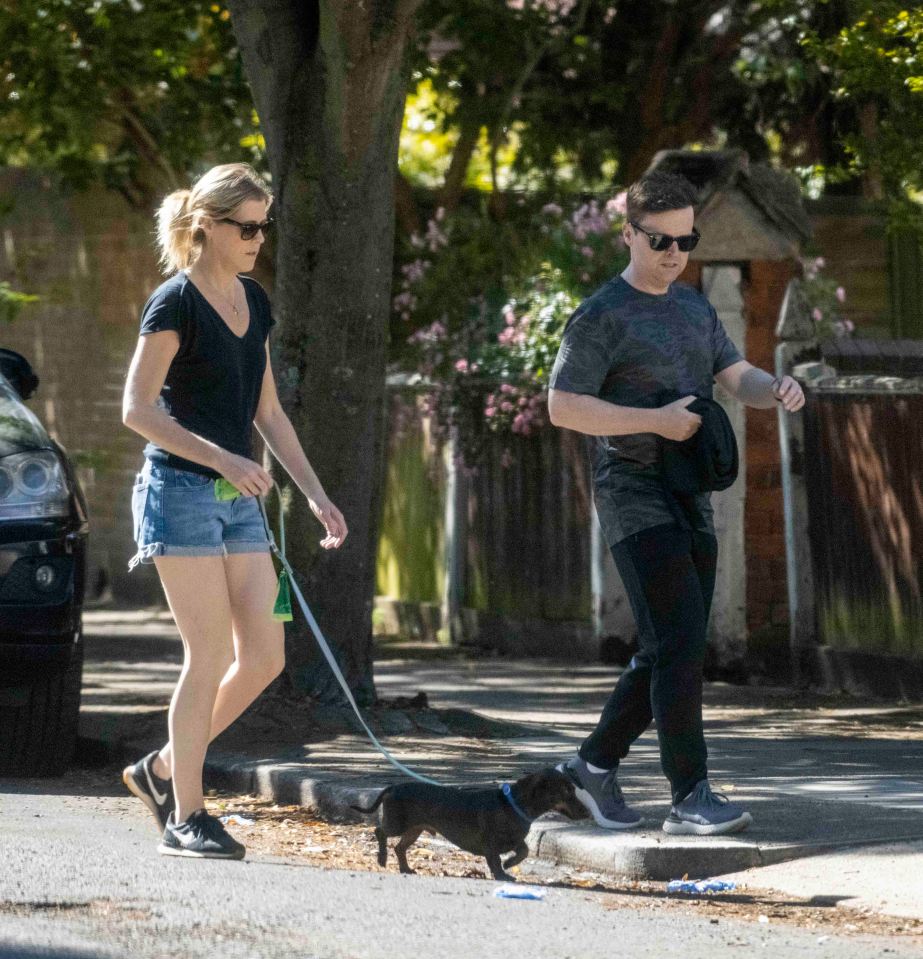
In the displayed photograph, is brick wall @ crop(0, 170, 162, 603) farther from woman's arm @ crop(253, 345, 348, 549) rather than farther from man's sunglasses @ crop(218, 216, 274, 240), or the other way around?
man's sunglasses @ crop(218, 216, 274, 240)

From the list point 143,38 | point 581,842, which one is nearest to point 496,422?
point 143,38

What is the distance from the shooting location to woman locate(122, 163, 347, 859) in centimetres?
591

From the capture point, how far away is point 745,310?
1135 centimetres

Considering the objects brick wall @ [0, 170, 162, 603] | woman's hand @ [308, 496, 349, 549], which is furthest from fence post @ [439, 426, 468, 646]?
woman's hand @ [308, 496, 349, 549]

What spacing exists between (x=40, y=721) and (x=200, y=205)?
2794 mm

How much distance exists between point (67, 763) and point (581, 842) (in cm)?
283

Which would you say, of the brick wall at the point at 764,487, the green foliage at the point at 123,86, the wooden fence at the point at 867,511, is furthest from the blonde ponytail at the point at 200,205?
the green foliage at the point at 123,86

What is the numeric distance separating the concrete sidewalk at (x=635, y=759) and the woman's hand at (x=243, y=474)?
152cm

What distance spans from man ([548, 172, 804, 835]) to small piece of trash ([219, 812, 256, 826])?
4.55ft

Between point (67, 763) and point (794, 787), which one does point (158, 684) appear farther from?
point (794, 787)

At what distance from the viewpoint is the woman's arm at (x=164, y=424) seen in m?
5.79

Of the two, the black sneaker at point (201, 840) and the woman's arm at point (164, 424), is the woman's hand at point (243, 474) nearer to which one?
the woman's arm at point (164, 424)

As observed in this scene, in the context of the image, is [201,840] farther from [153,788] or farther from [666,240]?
[666,240]

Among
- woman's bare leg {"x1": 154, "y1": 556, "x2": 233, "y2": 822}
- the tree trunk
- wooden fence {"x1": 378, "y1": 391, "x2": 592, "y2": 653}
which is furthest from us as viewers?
wooden fence {"x1": 378, "y1": 391, "x2": 592, "y2": 653}
